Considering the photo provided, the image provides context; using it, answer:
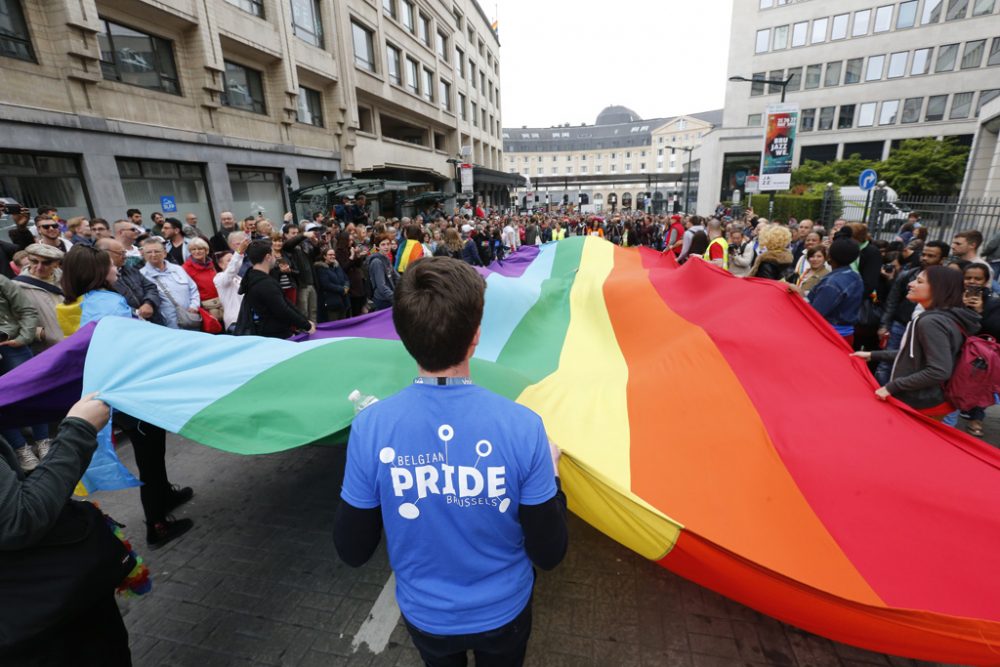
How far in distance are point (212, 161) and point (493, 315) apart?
42.9 feet

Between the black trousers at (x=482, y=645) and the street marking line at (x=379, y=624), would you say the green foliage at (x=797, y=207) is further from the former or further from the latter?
the black trousers at (x=482, y=645)

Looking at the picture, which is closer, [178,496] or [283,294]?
[178,496]

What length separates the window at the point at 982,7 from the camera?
30859mm

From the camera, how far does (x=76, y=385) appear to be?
9.03 ft

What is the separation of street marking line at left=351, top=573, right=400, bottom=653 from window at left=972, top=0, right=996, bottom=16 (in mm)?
49923

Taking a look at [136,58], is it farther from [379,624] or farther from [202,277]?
[379,624]

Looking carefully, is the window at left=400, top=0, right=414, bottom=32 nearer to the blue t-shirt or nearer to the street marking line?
the street marking line

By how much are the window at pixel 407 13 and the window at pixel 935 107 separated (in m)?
37.7

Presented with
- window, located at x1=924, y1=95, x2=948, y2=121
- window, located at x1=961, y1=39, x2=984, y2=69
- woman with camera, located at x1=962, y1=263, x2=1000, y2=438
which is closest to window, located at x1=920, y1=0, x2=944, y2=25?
window, located at x1=961, y1=39, x2=984, y2=69

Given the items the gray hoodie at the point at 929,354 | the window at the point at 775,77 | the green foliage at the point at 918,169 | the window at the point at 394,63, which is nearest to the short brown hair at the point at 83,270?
the gray hoodie at the point at 929,354

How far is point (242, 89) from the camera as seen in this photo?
1504 centimetres

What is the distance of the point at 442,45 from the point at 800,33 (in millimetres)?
28844

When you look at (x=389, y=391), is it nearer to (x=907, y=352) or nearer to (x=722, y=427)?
(x=722, y=427)

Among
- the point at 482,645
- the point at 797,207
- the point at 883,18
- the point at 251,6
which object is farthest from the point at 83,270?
the point at 883,18
